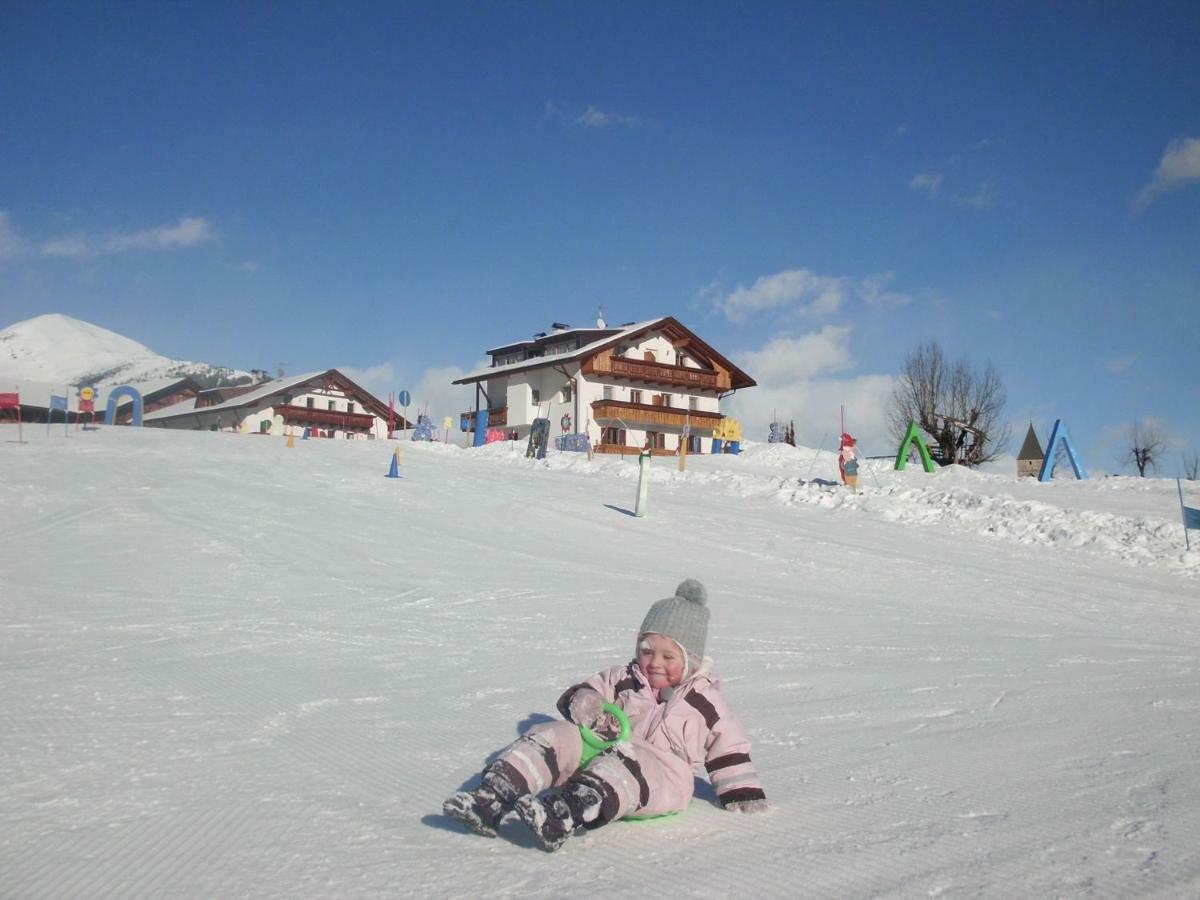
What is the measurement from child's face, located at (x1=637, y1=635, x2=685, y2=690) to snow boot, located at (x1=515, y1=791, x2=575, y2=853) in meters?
0.77

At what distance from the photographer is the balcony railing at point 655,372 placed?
4972 cm

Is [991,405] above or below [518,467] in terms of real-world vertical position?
above

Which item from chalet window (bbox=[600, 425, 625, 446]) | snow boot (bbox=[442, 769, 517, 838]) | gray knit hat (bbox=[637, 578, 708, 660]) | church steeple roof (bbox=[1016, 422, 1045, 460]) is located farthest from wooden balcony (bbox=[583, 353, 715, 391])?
snow boot (bbox=[442, 769, 517, 838])

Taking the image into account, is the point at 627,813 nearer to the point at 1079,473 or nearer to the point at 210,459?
→ the point at 210,459

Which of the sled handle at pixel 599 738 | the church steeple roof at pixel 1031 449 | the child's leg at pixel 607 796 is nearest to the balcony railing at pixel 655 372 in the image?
the church steeple roof at pixel 1031 449

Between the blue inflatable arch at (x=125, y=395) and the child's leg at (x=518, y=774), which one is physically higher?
the blue inflatable arch at (x=125, y=395)

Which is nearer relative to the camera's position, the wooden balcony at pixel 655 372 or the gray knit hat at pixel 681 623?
the gray knit hat at pixel 681 623

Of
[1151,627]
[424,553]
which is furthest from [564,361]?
[1151,627]

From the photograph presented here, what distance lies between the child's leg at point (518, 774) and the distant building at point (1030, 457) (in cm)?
3593

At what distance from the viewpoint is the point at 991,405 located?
5447 cm

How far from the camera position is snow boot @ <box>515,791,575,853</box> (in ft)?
7.94

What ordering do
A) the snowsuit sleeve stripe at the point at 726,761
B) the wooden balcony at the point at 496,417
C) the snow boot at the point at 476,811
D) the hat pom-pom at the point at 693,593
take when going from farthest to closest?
the wooden balcony at the point at 496,417 < the hat pom-pom at the point at 693,593 < the snowsuit sleeve stripe at the point at 726,761 < the snow boot at the point at 476,811

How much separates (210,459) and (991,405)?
4829 centimetres

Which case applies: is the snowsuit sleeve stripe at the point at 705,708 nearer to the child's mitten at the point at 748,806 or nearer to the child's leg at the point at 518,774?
the child's mitten at the point at 748,806
